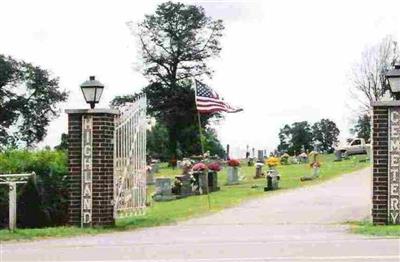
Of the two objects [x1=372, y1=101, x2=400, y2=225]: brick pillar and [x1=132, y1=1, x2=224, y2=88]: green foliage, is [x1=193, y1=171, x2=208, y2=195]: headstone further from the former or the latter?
[x1=132, y1=1, x2=224, y2=88]: green foliage

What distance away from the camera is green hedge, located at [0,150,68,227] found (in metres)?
18.5

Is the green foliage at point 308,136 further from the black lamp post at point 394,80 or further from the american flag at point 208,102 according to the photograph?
the black lamp post at point 394,80

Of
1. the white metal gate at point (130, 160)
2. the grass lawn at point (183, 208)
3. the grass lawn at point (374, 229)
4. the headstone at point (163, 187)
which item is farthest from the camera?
the headstone at point (163, 187)

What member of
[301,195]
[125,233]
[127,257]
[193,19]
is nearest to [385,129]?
[125,233]

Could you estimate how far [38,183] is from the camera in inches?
730

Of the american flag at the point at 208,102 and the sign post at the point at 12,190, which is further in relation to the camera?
the american flag at the point at 208,102

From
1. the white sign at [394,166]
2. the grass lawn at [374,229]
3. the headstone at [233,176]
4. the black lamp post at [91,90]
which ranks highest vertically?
the black lamp post at [91,90]

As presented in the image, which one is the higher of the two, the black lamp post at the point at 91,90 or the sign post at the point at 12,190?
the black lamp post at the point at 91,90

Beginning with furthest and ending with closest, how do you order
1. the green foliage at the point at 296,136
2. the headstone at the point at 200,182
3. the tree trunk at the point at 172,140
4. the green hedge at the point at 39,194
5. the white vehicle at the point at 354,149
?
the green foliage at the point at 296,136 → the tree trunk at the point at 172,140 → the white vehicle at the point at 354,149 → the headstone at the point at 200,182 → the green hedge at the point at 39,194

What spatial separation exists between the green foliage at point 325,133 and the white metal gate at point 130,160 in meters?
77.0

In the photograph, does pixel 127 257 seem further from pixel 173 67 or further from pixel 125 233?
pixel 173 67

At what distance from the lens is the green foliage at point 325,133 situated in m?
96.7

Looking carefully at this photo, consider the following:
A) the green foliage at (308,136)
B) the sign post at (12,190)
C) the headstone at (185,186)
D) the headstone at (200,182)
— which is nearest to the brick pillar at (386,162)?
the sign post at (12,190)

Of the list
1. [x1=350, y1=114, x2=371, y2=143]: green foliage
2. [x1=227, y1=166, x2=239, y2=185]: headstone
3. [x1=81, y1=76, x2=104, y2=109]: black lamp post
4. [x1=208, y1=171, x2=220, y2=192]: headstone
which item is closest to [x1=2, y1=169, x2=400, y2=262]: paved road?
[x1=81, y1=76, x2=104, y2=109]: black lamp post
